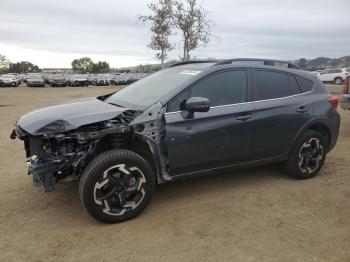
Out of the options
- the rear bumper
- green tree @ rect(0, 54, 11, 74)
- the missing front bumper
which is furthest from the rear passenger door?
green tree @ rect(0, 54, 11, 74)

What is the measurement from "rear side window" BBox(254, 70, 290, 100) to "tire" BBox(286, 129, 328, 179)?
0.70 meters

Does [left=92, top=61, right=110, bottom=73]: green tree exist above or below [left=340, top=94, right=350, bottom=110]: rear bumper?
below

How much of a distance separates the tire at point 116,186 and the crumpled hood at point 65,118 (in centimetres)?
40

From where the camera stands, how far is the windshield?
176 inches

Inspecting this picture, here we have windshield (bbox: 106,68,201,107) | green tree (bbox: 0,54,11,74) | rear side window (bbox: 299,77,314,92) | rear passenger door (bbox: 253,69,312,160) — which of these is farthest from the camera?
green tree (bbox: 0,54,11,74)

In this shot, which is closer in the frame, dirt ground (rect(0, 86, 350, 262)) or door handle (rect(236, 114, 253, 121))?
dirt ground (rect(0, 86, 350, 262))

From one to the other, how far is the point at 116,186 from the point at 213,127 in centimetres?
131

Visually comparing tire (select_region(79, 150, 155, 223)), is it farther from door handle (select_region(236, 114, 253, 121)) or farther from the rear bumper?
the rear bumper

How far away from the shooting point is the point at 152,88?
4.83 metres

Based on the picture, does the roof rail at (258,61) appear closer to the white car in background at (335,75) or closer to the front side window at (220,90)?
the front side window at (220,90)

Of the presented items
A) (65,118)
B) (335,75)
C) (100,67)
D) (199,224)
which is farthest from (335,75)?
(100,67)

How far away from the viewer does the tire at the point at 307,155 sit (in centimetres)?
517

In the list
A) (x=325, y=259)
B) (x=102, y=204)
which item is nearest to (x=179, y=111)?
(x=102, y=204)

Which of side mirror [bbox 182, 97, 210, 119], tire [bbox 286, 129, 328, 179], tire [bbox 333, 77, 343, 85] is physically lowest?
tire [bbox 333, 77, 343, 85]
